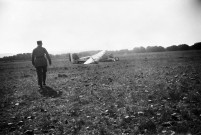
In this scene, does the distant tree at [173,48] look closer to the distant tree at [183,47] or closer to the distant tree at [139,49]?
the distant tree at [183,47]

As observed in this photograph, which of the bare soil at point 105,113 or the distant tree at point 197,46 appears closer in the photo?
the bare soil at point 105,113

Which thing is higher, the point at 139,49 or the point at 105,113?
the point at 139,49

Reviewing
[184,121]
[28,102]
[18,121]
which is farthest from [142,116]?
[28,102]

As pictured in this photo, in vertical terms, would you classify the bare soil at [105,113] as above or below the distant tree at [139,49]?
below

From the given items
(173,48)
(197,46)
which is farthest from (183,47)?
(197,46)

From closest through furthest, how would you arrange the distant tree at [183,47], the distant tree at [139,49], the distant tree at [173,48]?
the distant tree at [183,47] < the distant tree at [173,48] < the distant tree at [139,49]

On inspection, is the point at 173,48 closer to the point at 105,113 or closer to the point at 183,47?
the point at 183,47

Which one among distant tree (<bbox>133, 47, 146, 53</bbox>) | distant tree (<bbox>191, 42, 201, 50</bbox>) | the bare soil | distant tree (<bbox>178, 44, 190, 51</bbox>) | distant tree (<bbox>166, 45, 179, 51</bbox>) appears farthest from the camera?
distant tree (<bbox>133, 47, 146, 53</bbox>)

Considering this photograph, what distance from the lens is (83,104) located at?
763 cm

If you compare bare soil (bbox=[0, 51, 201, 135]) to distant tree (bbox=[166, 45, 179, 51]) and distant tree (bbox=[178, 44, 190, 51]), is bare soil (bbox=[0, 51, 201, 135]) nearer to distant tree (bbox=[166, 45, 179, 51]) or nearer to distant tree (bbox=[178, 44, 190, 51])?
distant tree (bbox=[178, 44, 190, 51])

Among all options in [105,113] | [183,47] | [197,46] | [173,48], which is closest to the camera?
[105,113]

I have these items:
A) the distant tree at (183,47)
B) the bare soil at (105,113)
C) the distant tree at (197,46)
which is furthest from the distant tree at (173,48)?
the bare soil at (105,113)

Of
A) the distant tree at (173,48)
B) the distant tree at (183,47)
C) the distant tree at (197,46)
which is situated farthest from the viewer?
the distant tree at (173,48)

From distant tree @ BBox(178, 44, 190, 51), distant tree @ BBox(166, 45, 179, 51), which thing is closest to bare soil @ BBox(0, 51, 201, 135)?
distant tree @ BBox(178, 44, 190, 51)
